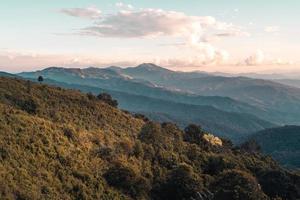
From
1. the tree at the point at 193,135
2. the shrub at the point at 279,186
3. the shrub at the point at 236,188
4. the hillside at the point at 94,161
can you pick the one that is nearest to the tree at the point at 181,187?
the hillside at the point at 94,161

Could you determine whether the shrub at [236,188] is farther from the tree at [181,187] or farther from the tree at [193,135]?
the tree at [193,135]

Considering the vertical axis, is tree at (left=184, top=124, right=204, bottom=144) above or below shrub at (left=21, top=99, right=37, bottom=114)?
below

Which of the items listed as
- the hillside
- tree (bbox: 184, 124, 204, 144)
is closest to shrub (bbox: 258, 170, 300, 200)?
the hillside

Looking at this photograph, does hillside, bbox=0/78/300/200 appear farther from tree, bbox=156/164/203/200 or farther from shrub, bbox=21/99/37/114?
tree, bbox=156/164/203/200

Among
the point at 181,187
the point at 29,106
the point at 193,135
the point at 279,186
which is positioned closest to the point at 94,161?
the point at 181,187

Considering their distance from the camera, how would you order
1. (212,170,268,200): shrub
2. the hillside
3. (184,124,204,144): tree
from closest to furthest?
1. the hillside
2. (212,170,268,200): shrub
3. (184,124,204,144): tree

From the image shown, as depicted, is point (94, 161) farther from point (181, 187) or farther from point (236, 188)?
point (236, 188)

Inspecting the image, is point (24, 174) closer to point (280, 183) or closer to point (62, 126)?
point (62, 126)

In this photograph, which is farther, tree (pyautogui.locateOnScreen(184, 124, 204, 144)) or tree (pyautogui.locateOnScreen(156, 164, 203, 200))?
tree (pyautogui.locateOnScreen(184, 124, 204, 144))

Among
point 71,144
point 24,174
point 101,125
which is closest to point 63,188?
point 24,174
